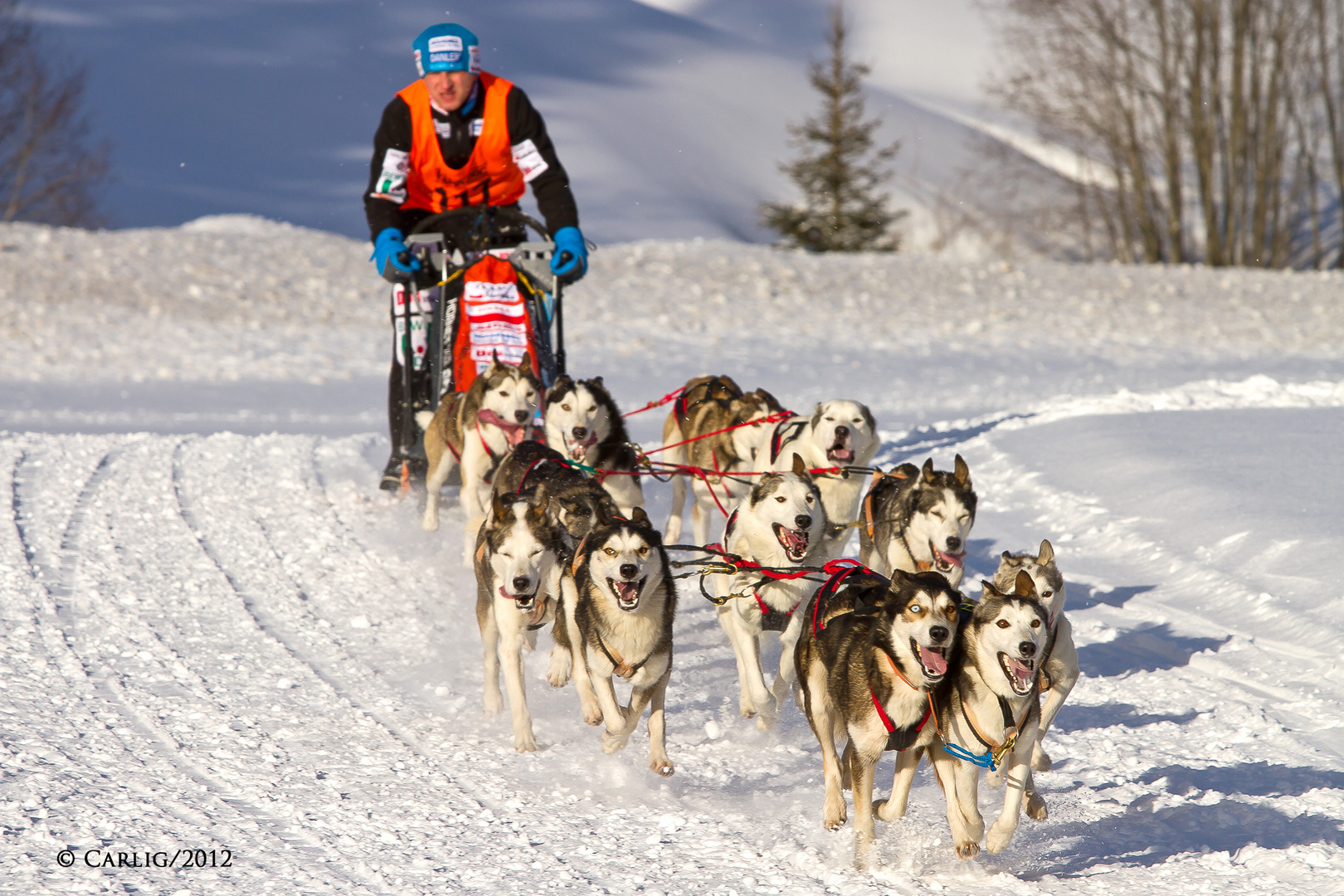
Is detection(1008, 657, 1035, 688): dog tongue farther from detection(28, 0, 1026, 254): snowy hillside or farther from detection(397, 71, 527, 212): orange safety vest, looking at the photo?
detection(28, 0, 1026, 254): snowy hillside

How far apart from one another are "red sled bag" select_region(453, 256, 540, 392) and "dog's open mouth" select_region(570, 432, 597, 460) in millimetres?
1001

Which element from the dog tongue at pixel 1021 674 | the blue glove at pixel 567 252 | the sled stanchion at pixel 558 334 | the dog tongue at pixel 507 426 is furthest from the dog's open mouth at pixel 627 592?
the blue glove at pixel 567 252

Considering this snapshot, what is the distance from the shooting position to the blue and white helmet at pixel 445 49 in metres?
5.88

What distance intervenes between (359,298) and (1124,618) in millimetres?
12438

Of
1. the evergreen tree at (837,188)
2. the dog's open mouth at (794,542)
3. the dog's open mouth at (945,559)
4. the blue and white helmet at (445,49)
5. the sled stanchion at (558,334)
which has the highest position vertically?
the evergreen tree at (837,188)

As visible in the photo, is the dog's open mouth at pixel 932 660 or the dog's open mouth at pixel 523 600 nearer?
the dog's open mouth at pixel 932 660

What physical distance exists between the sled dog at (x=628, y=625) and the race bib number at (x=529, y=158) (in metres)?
3.13

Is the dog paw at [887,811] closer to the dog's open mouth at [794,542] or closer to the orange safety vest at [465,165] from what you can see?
the dog's open mouth at [794,542]

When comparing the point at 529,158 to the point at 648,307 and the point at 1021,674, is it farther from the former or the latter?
the point at 648,307

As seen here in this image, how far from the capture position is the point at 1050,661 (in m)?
3.19

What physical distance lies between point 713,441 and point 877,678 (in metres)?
2.86

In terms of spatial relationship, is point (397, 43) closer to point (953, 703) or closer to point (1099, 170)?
point (1099, 170)

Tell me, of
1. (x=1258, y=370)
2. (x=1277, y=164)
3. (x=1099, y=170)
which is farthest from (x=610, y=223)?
(x=1258, y=370)

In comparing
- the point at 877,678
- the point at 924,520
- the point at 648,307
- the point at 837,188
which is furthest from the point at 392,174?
the point at 837,188
